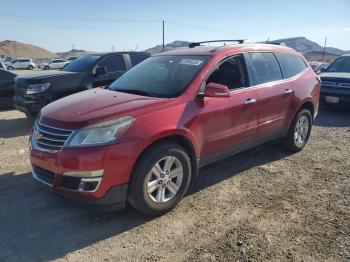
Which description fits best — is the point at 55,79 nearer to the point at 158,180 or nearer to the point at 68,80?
the point at 68,80

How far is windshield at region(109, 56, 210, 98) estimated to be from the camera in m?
4.16

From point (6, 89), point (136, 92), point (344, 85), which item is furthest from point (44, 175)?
point (344, 85)

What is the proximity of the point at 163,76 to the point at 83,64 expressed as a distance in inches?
179

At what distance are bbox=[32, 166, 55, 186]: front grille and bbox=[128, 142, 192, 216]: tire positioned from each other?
819mm

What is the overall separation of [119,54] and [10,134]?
3267mm

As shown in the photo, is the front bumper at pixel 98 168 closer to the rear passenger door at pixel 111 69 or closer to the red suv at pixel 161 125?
the red suv at pixel 161 125

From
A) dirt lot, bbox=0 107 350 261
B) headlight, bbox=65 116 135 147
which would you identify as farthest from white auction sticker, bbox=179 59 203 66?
dirt lot, bbox=0 107 350 261

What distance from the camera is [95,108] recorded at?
147 inches

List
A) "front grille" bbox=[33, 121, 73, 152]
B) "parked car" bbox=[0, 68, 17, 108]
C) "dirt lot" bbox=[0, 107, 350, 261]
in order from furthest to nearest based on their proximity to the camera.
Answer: "parked car" bbox=[0, 68, 17, 108]
"front grille" bbox=[33, 121, 73, 152]
"dirt lot" bbox=[0, 107, 350, 261]

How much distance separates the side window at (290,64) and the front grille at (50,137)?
3.62 metres

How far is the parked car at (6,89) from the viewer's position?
915 cm

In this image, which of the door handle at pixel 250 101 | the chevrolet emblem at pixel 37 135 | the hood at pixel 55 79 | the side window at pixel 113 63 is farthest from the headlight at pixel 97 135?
the side window at pixel 113 63

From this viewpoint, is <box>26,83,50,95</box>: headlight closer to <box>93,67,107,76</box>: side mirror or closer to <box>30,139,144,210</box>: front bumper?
<box>93,67,107,76</box>: side mirror

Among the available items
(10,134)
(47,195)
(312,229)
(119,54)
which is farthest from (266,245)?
(119,54)
